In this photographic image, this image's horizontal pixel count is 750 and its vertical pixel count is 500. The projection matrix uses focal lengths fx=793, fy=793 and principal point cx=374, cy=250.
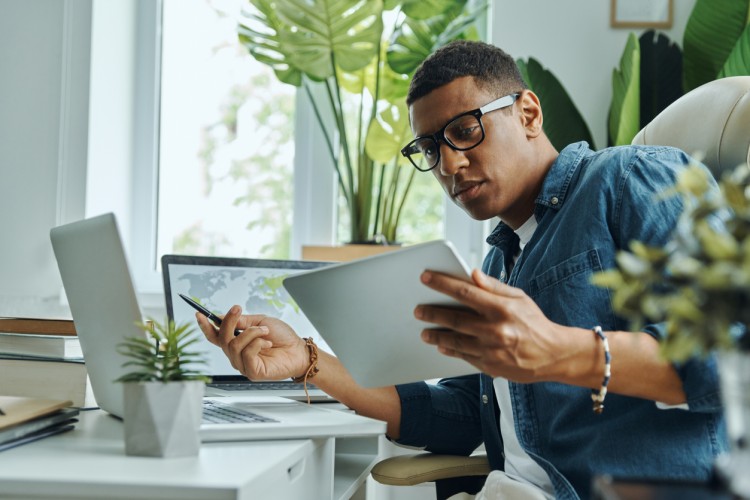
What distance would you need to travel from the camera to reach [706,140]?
1274 mm

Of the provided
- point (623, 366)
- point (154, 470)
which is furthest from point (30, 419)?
point (623, 366)

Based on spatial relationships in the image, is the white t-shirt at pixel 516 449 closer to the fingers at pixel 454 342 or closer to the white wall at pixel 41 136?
the fingers at pixel 454 342

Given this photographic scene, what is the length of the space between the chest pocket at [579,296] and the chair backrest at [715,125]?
27cm

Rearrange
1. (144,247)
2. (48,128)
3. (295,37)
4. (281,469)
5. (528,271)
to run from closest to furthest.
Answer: (281,469)
(528,271)
(295,37)
(48,128)
(144,247)

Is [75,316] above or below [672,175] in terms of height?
below

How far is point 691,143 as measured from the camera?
132cm

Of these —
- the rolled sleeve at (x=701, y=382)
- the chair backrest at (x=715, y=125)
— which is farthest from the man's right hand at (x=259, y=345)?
the chair backrest at (x=715, y=125)

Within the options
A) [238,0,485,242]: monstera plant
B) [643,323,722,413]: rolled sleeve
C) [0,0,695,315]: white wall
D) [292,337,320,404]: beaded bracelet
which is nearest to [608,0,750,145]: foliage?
[238,0,485,242]: monstera plant

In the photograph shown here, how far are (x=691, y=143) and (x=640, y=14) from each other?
107 centimetres

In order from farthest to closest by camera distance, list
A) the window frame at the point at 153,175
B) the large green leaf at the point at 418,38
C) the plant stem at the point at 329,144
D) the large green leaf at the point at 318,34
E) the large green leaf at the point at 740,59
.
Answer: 1. the window frame at the point at 153,175
2. the plant stem at the point at 329,144
3. the large green leaf at the point at 418,38
4. the large green leaf at the point at 318,34
5. the large green leaf at the point at 740,59

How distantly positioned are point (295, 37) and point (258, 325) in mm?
1115

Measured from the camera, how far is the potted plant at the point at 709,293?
0.47 metres

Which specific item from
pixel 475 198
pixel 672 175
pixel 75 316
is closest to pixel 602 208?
pixel 672 175

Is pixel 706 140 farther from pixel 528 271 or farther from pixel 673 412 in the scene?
pixel 673 412
